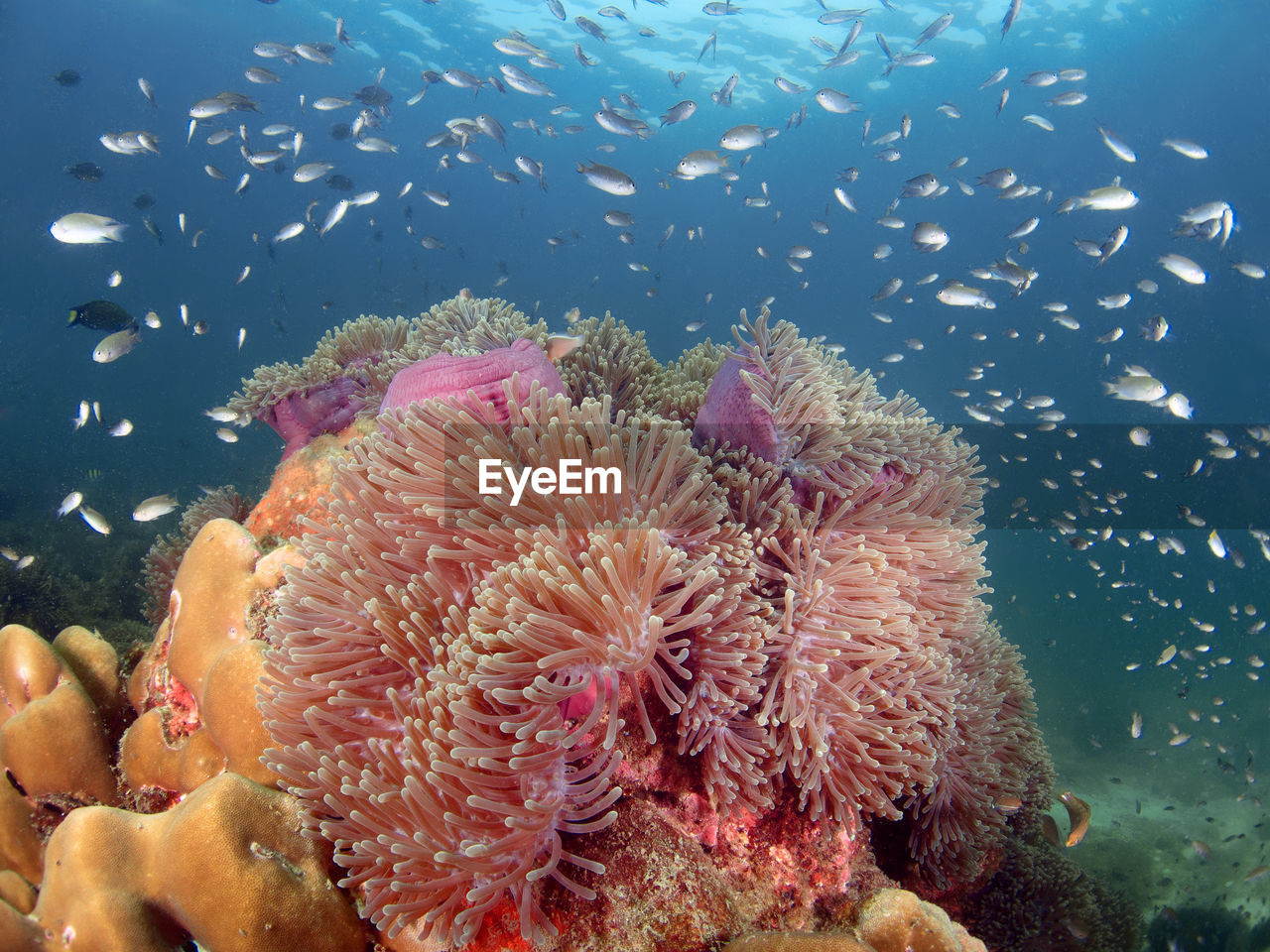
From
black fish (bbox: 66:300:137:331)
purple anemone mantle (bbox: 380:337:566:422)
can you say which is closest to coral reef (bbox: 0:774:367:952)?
purple anemone mantle (bbox: 380:337:566:422)

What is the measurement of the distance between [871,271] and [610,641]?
62.9m

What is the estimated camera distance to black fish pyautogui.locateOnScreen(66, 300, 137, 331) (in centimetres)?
781

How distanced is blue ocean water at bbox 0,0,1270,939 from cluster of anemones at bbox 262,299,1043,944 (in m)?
8.80

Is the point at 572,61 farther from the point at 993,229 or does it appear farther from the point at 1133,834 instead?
the point at 1133,834

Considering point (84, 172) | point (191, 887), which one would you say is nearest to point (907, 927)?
point (191, 887)

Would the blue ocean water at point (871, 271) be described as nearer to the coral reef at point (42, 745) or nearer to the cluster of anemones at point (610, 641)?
the cluster of anemones at point (610, 641)

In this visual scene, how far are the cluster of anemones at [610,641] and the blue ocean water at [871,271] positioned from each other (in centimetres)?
880

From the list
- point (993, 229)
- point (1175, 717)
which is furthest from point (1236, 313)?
point (1175, 717)

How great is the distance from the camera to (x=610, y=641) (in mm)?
1921

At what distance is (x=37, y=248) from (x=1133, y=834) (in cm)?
7017

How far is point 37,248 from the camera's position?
46875 mm

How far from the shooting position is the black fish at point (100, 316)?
7.81 metres

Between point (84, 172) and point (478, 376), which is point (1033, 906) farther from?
point (84, 172)

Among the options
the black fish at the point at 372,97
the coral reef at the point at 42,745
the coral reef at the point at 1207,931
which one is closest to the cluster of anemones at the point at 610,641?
the coral reef at the point at 42,745
